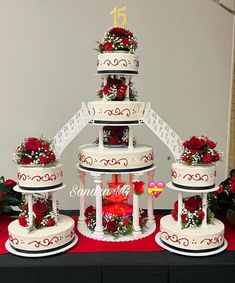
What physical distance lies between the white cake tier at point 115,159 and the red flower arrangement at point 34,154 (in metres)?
0.43

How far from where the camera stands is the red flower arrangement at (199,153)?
3.63 m

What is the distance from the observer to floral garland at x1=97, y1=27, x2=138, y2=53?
394 centimetres

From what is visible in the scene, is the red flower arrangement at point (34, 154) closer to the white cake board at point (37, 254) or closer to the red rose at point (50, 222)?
the red rose at point (50, 222)

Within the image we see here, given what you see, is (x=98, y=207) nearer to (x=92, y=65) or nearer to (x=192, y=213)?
(x=192, y=213)

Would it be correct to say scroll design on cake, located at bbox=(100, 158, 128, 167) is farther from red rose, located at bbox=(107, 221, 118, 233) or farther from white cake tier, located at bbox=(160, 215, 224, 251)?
white cake tier, located at bbox=(160, 215, 224, 251)

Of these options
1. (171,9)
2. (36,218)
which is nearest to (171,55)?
(171,9)

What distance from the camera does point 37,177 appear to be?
361 cm

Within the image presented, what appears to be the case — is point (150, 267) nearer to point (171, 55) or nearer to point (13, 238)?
point (13, 238)

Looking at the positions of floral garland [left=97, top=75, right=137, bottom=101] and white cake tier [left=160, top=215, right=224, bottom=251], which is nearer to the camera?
white cake tier [left=160, top=215, right=224, bottom=251]

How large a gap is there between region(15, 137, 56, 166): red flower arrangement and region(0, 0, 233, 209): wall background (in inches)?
86.7

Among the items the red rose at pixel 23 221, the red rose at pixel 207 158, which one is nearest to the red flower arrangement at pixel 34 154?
the red rose at pixel 23 221

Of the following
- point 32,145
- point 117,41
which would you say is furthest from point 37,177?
point 117,41

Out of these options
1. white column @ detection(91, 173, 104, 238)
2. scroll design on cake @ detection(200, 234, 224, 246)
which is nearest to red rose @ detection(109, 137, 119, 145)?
white column @ detection(91, 173, 104, 238)

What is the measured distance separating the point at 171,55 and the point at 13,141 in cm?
291
